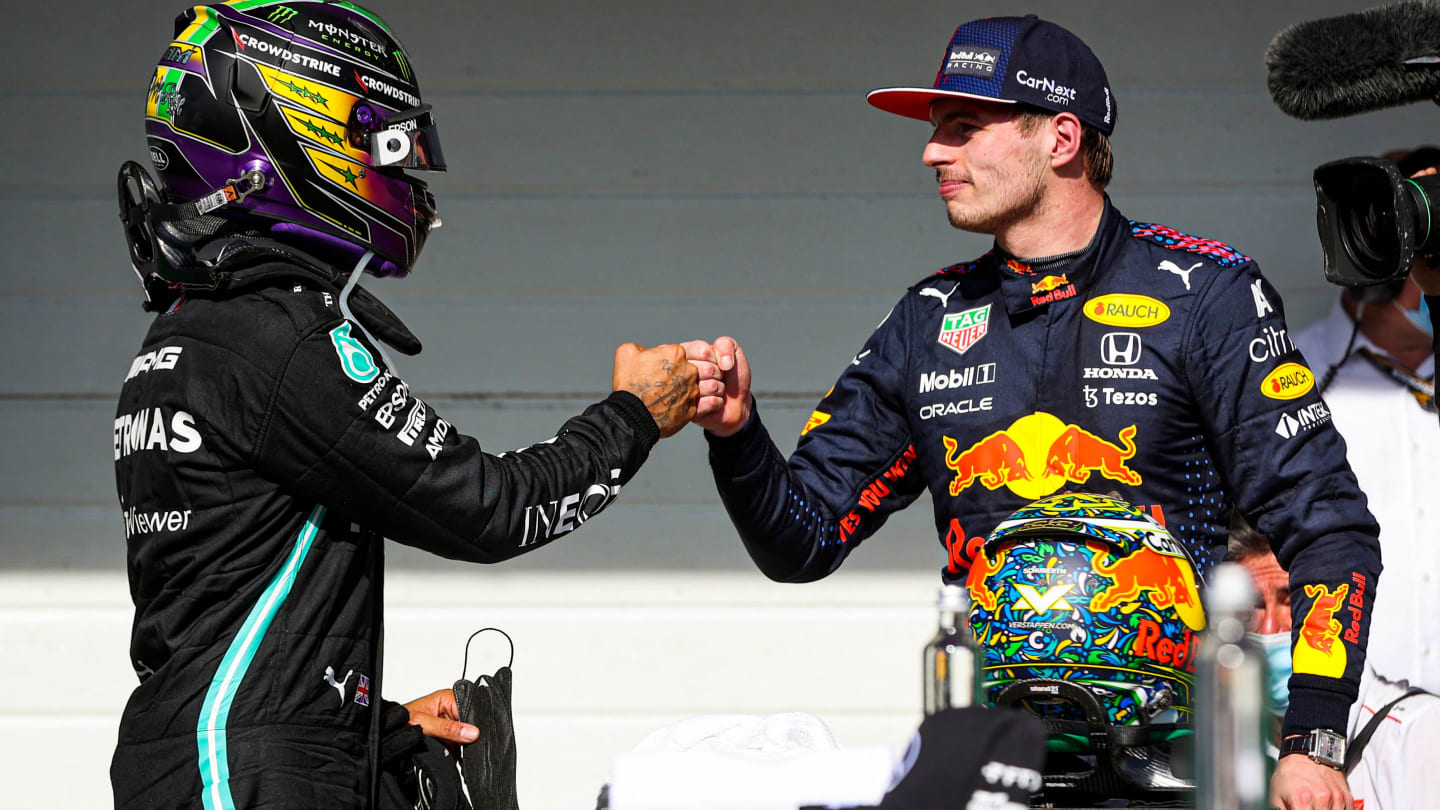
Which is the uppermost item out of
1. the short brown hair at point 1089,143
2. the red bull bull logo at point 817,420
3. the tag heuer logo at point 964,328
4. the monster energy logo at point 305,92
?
the short brown hair at point 1089,143

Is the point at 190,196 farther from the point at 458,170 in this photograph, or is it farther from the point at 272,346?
the point at 458,170

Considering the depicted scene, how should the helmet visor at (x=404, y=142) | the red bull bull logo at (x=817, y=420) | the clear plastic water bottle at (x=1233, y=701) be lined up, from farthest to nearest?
the red bull bull logo at (x=817, y=420) < the helmet visor at (x=404, y=142) < the clear plastic water bottle at (x=1233, y=701)

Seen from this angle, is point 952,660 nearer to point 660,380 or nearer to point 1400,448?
point 660,380

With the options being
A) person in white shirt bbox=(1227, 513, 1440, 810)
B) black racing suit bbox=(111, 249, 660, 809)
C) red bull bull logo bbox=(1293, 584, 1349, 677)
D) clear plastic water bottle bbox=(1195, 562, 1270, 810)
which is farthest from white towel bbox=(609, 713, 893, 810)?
person in white shirt bbox=(1227, 513, 1440, 810)

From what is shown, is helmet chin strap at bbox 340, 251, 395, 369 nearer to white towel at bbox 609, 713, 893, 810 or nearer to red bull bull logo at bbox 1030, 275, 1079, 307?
white towel at bbox 609, 713, 893, 810

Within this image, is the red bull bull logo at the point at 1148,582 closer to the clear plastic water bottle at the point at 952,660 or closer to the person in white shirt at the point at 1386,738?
the clear plastic water bottle at the point at 952,660

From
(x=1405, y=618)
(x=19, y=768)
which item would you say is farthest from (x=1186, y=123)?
(x=19, y=768)

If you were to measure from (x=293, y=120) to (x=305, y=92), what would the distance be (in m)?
0.06

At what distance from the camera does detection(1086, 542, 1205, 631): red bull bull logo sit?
96.3 inches

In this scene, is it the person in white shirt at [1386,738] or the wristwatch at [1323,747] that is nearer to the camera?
the wristwatch at [1323,747]

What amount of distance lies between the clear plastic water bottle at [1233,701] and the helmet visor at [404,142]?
5.28ft

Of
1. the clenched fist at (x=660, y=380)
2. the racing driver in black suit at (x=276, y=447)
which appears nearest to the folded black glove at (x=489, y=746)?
the racing driver in black suit at (x=276, y=447)

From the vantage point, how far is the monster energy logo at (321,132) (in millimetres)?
2514

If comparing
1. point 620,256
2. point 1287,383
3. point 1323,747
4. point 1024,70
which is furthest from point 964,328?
point 620,256
